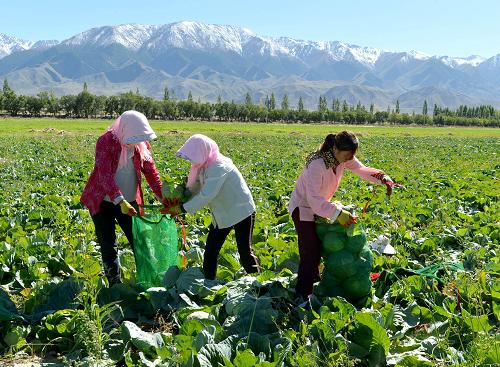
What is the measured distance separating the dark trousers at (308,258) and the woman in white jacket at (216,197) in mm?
750

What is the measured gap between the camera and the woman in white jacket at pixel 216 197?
5180mm

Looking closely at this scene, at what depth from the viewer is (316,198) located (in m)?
4.85

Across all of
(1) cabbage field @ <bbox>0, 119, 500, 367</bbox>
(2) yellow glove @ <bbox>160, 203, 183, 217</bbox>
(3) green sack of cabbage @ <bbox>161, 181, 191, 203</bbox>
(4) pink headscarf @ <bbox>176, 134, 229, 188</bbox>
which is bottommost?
(1) cabbage field @ <bbox>0, 119, 500, 367</bbox>

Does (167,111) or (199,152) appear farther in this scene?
(167,111)

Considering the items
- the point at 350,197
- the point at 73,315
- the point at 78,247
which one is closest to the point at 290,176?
the point at 350,197

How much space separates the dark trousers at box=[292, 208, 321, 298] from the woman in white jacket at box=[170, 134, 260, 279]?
75cm

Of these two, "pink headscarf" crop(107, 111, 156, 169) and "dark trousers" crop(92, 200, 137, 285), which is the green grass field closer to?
"dark trousers" crop(92, 200, 137, 285)

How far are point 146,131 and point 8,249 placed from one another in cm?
265

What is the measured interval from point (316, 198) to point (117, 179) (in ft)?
7.52

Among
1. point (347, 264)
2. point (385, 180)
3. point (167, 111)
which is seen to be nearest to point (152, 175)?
point (347, 264)

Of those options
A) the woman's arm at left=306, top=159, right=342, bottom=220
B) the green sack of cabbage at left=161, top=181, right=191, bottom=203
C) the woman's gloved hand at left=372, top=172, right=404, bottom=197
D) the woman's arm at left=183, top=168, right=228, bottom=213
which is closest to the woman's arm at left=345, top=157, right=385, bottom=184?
the woman's gloved hand at left=372, top=172, right=404, bottom=197

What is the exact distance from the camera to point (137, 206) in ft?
18.4

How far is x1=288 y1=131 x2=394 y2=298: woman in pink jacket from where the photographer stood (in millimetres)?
4742

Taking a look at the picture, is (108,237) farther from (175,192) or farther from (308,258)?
(308,258)
